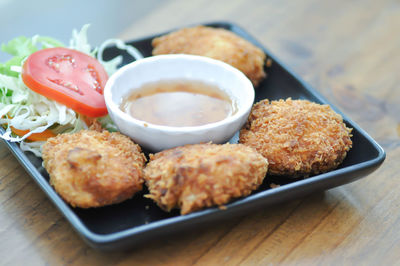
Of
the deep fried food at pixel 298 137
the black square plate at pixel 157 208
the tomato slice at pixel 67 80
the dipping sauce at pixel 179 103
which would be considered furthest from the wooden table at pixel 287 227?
the dipping sauce at pixel 179 103

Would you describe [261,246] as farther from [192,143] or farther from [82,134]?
[82,134]

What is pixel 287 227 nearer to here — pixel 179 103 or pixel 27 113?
pixel 179 103

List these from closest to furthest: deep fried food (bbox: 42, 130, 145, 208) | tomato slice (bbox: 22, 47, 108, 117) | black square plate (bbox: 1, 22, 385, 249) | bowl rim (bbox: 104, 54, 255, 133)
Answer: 1. black square plate (bbox: 1, 22, 385, 249)
2. deep fried food (bbox: 42, 130, 145, 208)
3. bowl rim (bbox: 104, 54, 255, 133)
4. tomato slice (bbox: 22, 47, 108, 117)

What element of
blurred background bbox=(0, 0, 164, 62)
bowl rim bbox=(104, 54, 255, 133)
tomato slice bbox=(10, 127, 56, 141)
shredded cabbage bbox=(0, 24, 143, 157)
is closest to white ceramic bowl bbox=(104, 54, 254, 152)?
bowl rim bbox=(104, 54, 255, 133)

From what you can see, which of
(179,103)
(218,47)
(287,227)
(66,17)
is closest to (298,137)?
(287,227)

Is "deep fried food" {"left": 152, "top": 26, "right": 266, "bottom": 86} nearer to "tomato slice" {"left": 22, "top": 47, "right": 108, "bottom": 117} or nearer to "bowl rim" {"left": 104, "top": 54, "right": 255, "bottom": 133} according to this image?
"bowl rim" {"left": 104, "top": 54, "right": 255, "bottom": 133}

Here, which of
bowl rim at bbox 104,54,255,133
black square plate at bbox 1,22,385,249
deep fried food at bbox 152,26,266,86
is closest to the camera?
black square plate at bbox 1,22,385,249

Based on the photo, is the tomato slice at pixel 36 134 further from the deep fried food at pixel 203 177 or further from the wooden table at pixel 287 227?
the deep fried food at pixel 203 177
